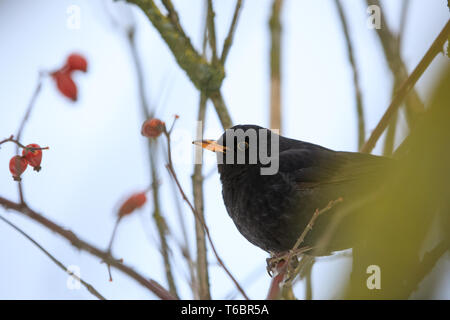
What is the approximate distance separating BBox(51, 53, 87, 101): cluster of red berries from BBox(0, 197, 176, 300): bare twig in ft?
2.40

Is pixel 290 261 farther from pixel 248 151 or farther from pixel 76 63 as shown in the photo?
pixel 76 63

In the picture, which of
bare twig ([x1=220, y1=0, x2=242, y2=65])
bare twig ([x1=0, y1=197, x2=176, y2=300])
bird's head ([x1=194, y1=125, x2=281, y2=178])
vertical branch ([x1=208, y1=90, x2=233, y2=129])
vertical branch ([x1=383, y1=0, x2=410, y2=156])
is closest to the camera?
bare twig ([x1=0, y1=197, x2=176, y2=300])

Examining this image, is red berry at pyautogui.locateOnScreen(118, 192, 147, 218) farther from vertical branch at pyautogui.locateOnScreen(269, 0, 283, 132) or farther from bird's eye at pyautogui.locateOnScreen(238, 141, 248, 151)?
vertical branch at pyautogui.locateOnScreen(269, 0, 283, 132)

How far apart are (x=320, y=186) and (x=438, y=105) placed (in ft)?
6.58

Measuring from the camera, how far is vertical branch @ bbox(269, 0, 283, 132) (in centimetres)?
251

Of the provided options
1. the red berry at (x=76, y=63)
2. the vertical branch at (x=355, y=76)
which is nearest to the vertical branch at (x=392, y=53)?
the vertical branch at (x=355, y=76)

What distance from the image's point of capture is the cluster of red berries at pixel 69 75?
6.01 ft

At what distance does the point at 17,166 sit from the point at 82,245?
484 mm

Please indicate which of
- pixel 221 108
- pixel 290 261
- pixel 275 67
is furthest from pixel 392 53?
pixel 290 261

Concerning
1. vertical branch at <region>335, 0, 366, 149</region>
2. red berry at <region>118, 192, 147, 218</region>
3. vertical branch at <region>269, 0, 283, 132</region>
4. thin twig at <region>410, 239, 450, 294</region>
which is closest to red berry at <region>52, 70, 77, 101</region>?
red berry at <region>118, 192, 147, 218</region>
